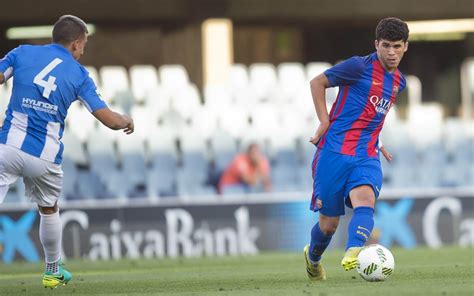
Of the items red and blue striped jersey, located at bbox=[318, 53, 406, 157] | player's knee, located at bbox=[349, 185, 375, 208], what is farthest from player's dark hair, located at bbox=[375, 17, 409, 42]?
player's knee, located at bbox=[349, 185, 375, 208]

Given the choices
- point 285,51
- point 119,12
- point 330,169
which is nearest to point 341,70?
point 330,169

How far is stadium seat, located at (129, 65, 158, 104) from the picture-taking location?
A: 17.8 metres

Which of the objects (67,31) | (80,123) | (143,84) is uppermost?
(143,84)

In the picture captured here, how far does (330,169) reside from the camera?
815 centimetres

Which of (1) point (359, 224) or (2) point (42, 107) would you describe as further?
(2) point (42, 107)

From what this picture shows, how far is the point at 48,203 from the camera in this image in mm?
8383

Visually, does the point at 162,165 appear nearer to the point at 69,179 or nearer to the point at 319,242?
the point at 69,179

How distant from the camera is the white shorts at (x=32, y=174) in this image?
808 cm

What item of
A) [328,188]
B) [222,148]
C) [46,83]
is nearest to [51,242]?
[46,83]

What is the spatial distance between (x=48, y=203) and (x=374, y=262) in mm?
2398

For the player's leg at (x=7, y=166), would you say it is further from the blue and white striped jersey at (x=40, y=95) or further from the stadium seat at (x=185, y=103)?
the stadium seat at (x=185, y=103)

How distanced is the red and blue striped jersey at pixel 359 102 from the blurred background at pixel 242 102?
26.1 ft

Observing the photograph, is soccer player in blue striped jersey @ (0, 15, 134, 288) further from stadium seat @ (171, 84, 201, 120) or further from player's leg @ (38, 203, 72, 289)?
stadium seat @ (171, 84, 201, 120)

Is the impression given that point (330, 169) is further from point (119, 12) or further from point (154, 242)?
point (119, 12)
